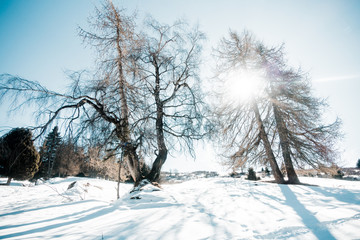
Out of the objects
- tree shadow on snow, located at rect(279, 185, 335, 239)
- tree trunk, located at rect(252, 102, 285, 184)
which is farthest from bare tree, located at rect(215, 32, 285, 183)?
tree shadow on snow, located at rect(279, 185, 335, 239)

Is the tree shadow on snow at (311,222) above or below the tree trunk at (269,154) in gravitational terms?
below

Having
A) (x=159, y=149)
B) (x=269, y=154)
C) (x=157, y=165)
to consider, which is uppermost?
(x=159, y=149)

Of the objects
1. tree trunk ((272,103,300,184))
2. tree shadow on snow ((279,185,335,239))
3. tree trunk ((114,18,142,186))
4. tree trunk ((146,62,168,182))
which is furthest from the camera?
tree trunk ((272,103,300,184))

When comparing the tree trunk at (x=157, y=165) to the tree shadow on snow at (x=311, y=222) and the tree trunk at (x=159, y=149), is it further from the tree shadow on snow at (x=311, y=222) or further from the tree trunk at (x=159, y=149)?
the tree shadow on snow at (x=311, y=222)

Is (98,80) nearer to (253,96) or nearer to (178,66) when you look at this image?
(178,66)

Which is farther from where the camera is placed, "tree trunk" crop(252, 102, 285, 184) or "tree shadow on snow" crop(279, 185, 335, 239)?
"tree trunk" crop(252, 102, 285, 184)

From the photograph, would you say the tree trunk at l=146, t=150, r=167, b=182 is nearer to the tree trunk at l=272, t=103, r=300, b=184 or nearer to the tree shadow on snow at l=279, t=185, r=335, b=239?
the tree shadow on snow at l=279, t=185, r=335, b=239

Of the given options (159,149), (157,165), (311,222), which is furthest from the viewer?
(157,165)

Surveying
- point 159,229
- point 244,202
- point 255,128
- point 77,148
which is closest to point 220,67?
point 255,128

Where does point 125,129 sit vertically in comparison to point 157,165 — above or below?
above

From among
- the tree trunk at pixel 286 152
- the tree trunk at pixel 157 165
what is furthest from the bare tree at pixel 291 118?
the tree trunk at pixel 157 165

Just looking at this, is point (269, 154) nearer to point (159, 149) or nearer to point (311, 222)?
point (159, 149)

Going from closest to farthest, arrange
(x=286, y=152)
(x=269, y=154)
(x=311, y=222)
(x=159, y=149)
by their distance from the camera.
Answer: (x=311, y=222), (x=159, y=149), (x=286, y=152), (x=269, y=154)

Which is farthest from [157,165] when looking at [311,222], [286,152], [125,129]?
[286,152]
